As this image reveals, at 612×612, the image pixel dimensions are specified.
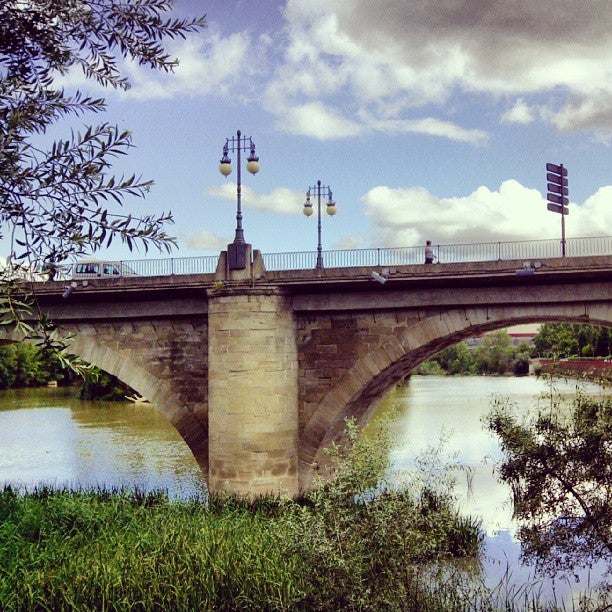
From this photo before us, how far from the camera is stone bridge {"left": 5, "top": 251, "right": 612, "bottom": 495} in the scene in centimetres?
1588

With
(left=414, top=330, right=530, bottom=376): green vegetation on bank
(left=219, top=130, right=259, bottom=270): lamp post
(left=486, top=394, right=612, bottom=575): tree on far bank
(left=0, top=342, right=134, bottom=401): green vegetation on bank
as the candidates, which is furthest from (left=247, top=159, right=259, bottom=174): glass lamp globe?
(left=414, top=330, right=530, bottom=376): green vegetation on bank

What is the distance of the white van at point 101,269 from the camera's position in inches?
775

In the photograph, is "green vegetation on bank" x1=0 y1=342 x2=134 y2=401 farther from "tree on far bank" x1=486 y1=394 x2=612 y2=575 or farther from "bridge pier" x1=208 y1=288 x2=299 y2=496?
→ "tree on far bank" x1=486 y1=394 x2=612 y2=575

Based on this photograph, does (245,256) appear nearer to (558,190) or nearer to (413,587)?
(558,190)

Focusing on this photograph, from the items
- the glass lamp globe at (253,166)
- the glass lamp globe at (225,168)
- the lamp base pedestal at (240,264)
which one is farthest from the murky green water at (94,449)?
the glass lamp globe at (253,166)

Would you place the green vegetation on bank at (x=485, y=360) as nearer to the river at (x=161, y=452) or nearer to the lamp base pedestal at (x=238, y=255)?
the river at (x=161, y=452)

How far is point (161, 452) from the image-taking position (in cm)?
2777

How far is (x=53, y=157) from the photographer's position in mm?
6492

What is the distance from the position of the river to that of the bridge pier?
8.23ft

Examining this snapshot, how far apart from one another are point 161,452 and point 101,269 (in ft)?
32.1

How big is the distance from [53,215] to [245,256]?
10149 mm

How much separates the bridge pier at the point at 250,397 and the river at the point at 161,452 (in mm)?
2509

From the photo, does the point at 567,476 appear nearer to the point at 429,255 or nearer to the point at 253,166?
the point at 429,255

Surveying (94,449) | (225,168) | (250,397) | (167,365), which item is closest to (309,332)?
(250,397)
